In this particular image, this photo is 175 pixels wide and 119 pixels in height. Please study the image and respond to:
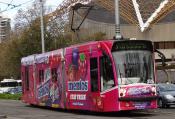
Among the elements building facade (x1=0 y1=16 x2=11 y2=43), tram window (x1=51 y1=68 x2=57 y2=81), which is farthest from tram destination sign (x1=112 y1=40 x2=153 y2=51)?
building facade (x1=0 y1=16 x2=11 y2=43)

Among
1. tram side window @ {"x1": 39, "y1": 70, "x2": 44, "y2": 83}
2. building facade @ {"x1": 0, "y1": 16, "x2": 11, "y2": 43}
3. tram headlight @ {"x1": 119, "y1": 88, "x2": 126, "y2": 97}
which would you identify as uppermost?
building facade @ {"x1": 0, "y1": 16, "x2": 11, "y2": 43}

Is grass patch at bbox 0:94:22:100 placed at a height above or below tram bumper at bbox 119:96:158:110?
below

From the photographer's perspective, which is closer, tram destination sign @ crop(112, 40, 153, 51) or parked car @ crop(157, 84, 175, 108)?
tram destination sign @ crop(112, 40, 153, 51)

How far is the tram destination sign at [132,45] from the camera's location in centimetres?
2145

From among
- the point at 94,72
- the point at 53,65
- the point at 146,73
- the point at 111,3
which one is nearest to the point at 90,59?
the point at 94,72

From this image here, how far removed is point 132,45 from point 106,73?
Result: 162cm

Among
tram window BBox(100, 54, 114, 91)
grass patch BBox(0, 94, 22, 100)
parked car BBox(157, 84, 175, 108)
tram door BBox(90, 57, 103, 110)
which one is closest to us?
tram window BBox(100, 54, 114, 91)

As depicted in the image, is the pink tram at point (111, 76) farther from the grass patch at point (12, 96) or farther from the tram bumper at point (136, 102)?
the grass patch at point (12, 96)

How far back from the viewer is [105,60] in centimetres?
2142

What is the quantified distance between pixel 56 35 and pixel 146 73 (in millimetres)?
47153

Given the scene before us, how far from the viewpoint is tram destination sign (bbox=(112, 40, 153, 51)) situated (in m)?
21.5

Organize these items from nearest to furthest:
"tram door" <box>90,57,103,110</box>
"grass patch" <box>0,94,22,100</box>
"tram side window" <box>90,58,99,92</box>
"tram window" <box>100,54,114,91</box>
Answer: "tram window" <box>100,54,114,91</box> → "tram door" <box>90,57,103,110</box> → "tram side window" <box>90,58,99,92</box> → "grass patch" <box>0,94,22,100</box>

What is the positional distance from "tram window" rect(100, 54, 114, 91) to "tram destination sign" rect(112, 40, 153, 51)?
0.59 metres

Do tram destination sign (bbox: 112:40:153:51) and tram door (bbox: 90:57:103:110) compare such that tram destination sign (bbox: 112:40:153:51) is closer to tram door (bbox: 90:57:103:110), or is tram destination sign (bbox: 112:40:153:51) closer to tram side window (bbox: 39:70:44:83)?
tram door (bbox: 90:57:103:110)
